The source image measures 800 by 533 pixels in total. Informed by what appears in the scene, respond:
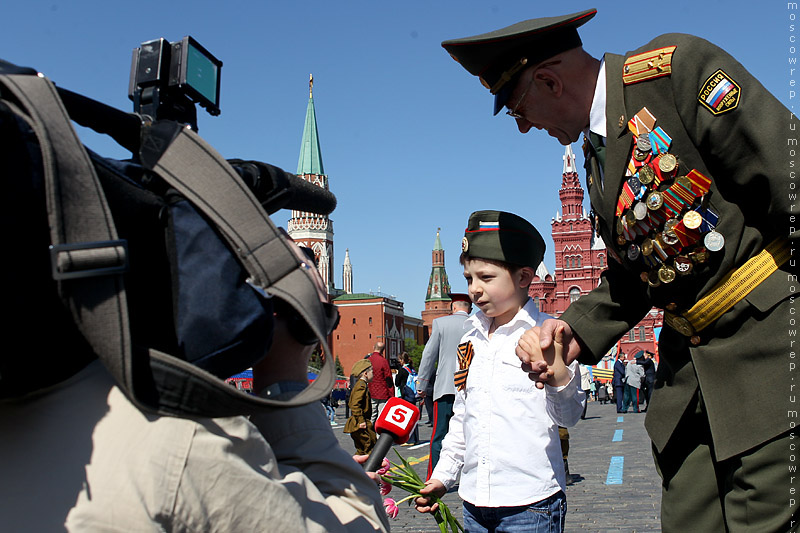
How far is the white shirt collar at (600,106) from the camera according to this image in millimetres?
2092

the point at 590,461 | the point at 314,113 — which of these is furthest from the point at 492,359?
the point at 314,113

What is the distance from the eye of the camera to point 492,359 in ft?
10.2

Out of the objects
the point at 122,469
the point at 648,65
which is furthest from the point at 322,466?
the point at 648,65

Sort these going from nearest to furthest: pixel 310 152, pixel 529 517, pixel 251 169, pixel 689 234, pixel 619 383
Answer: pixel 251 169, pixel 689 234, pixel 529 517, pixel 619 383, pixel 310 152

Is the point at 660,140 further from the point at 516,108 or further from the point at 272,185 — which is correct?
the point at 272,185

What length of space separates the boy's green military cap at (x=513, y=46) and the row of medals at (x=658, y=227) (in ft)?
1.39

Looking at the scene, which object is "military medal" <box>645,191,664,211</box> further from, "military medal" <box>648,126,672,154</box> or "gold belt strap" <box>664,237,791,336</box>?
"gold belt strap" <box>664,237,791,336</box>

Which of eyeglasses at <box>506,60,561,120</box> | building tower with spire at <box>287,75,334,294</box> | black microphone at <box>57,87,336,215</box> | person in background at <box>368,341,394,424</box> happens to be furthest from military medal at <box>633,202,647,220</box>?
building tower with spire at <box>287,75,334,294</box>

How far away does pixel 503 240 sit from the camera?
3.17 metres

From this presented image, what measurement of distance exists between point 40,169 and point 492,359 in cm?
239

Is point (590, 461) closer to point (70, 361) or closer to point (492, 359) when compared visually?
point (492, 359)

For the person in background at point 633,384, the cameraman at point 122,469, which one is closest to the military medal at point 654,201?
the cameraman at point 122,469

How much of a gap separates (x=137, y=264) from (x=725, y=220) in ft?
4.86

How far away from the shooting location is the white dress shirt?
277 centimetres
